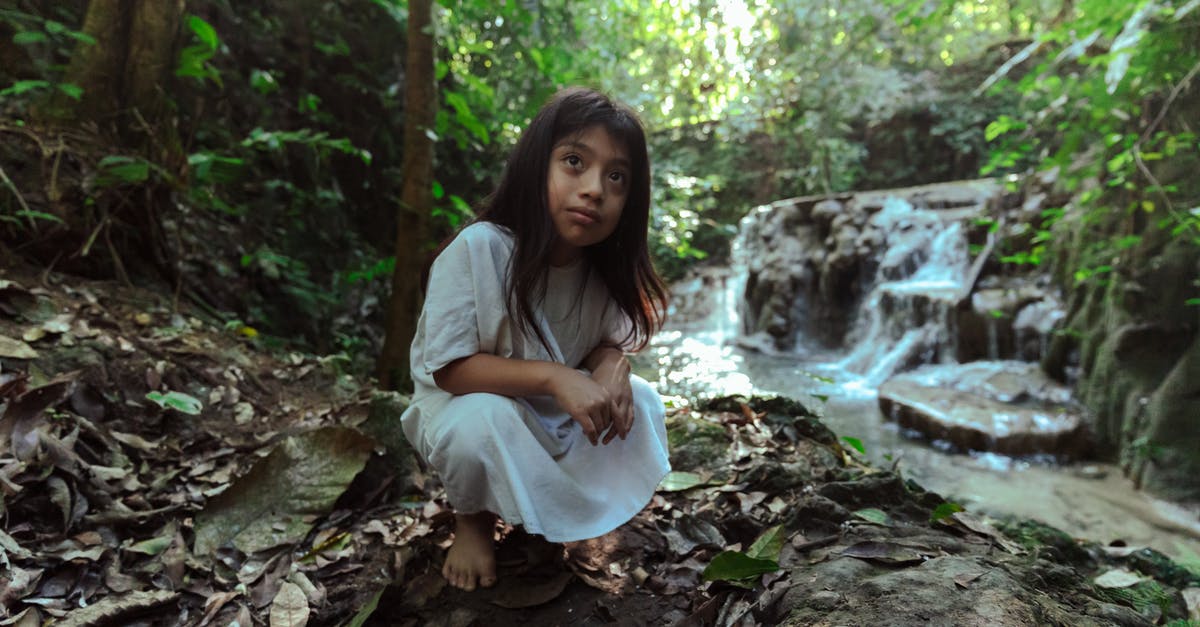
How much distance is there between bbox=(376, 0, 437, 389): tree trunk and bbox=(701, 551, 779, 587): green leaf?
232 cm

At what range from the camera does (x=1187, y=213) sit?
13.7ft

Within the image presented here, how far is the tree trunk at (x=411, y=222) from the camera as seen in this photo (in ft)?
10.4

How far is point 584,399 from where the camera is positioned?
1.34m

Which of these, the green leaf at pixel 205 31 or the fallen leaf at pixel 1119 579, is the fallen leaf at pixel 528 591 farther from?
the green leaf at pixel 205 31

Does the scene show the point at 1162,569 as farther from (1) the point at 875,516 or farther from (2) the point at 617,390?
(2) the point at 617,390

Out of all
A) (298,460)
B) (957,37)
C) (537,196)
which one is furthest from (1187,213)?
(957,37)

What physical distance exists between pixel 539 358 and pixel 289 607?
2.76ft

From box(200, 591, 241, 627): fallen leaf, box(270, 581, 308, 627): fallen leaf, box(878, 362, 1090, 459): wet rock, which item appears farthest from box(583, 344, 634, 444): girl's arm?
box(878, 362, 1090, 459): wet rock

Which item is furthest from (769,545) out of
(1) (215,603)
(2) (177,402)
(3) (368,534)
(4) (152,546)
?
(2) (177,402)

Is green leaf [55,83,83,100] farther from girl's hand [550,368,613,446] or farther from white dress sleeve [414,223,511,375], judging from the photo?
girl's hand [550,368,613,446]

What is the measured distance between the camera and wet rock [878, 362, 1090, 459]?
475 cm

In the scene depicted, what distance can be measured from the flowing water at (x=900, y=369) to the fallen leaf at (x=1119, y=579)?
0.94 m

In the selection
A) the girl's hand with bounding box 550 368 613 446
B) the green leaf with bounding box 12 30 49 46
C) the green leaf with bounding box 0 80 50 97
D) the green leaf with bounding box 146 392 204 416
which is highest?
the green leaf with bounding box 12 30 49 46

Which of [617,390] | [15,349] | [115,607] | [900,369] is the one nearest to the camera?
[115,607]
